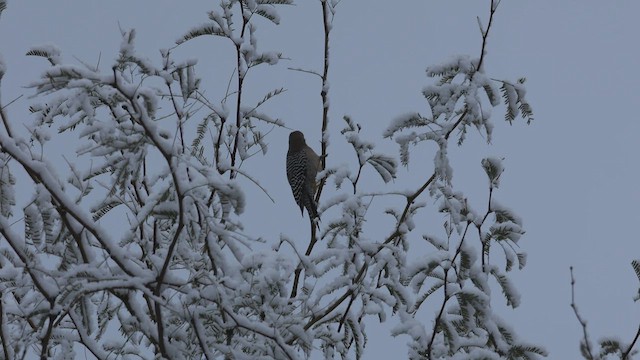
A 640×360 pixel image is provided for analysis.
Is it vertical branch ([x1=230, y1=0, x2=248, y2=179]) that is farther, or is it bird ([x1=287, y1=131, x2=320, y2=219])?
bird ([x1=287, y1=131, x2=320, y2=219])

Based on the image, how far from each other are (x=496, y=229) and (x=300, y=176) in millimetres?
6370

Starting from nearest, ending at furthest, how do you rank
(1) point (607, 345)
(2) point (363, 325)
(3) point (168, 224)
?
(1) point (607, 345)
(2) point (363, 325)
(3) point (168, 224)

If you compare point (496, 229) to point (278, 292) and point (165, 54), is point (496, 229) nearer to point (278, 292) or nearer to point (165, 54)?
point (278, 292)

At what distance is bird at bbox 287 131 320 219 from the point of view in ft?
33.0

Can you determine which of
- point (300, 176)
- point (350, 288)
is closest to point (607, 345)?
point (350, 288)

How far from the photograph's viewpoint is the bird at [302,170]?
10.1 meters

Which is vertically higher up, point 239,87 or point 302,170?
point 302,170

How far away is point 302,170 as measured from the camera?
10.4 meters

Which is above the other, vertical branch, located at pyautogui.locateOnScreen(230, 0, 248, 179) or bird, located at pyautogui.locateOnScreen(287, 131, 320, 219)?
bird, located at pyautogui.locateOnScreen(287, 131, 320, 219)

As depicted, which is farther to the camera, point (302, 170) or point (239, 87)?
point (302, 170)

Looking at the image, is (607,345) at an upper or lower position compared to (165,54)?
lower

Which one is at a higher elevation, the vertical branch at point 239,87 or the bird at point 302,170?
the bird at point 302,170

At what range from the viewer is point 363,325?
443 centimetres

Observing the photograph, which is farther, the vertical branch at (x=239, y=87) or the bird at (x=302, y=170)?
the bird at (x=302, y=170)
